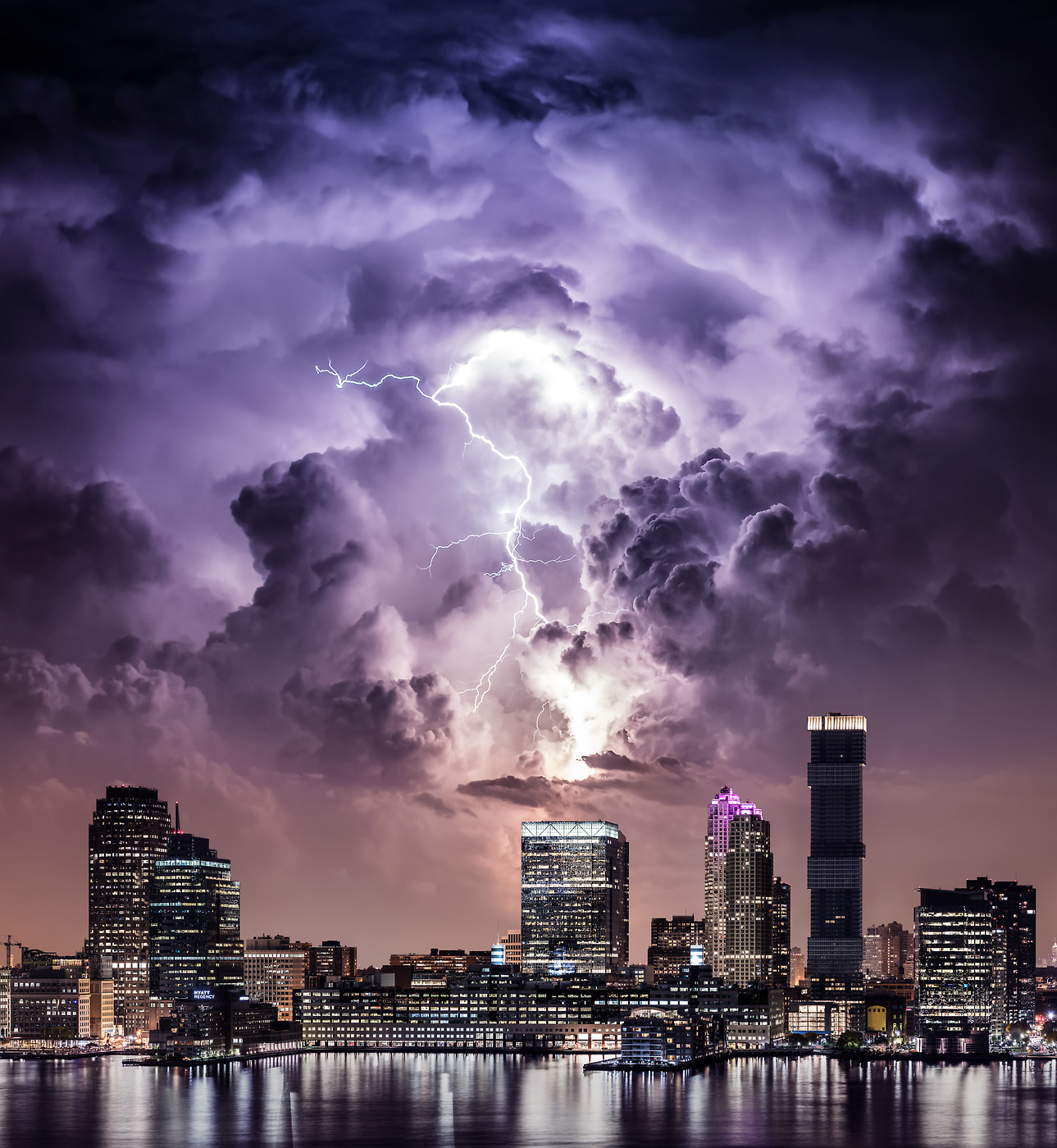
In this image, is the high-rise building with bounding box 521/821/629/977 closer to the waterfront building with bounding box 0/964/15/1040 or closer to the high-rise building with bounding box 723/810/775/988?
the high-rise building with bounding box 723/810/775/988

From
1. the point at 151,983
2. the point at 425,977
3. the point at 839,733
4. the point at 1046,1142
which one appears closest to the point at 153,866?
the point at 151,983

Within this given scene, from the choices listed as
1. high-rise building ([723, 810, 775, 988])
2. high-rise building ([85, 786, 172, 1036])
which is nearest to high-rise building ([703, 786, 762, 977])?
high-rise building ([723, 810, 775, 988])

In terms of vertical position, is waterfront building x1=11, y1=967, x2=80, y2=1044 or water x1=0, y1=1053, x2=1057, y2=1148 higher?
water x1=0, y1=1053, x2=1057, y2=1148

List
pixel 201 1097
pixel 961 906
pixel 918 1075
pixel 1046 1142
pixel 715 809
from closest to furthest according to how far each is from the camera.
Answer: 1. pixel 1046 1142
2. pixel 201 1097
3. pixel 918 1075
4. pixel 961 906
5. pixel 715 809

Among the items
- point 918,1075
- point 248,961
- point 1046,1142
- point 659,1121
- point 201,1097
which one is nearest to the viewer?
point 1046,1142

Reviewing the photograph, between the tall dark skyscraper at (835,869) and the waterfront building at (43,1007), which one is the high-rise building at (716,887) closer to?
the tall dark skyscraper at (835,869)

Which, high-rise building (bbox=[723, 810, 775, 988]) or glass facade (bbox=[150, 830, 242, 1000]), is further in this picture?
high-rise building (bbox=[723, 810, 775, 988])

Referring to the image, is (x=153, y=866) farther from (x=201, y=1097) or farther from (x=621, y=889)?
(x=201, y=1097)
